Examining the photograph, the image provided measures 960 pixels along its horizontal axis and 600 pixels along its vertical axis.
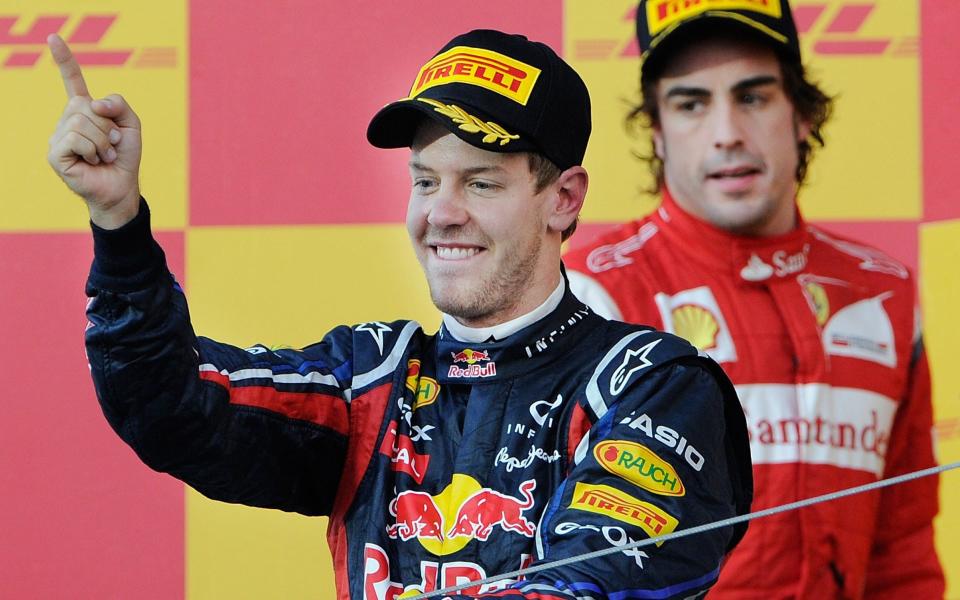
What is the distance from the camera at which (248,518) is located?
8.20 ft

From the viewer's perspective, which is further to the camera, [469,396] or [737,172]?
[737,172]

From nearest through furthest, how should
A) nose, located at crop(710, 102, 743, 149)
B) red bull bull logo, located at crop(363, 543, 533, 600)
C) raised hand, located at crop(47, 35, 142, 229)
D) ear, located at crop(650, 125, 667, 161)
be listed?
raised hand, located at crop(47, 35, 142, 229)
red bull bull logo, located at crop(363, 543, 533, 600)
nose, located at crop(710, 102, 743, 149)
ear, located at crop(650, 125, 667, 161)

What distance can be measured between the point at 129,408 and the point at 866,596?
1.30 metres

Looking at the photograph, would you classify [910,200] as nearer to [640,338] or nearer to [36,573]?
[640,338]

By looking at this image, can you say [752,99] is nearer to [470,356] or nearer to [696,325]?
[696,325]

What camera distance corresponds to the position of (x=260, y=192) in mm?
2545

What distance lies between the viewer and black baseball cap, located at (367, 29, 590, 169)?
158 cm

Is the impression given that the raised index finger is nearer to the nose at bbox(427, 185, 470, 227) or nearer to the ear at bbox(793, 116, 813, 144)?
the nose at bbox(427, 185, 470, 227)

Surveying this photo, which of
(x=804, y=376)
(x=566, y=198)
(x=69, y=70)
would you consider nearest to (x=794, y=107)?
(x=804, y=376)

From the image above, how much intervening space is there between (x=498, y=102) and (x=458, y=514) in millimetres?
427

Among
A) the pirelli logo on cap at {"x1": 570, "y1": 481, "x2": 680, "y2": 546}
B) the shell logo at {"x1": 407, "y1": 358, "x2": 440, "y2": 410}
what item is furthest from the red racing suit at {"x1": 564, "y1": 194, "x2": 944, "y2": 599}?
the pirelli logo on cap at {"x1": 570, "y1": 481, "x2": 680, "y2": 546}

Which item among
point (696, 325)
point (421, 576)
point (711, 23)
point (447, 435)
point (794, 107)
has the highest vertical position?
point (711, 23)

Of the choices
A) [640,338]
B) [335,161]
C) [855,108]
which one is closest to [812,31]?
[855,108]

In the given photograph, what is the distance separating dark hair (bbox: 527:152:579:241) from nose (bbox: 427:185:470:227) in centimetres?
9
